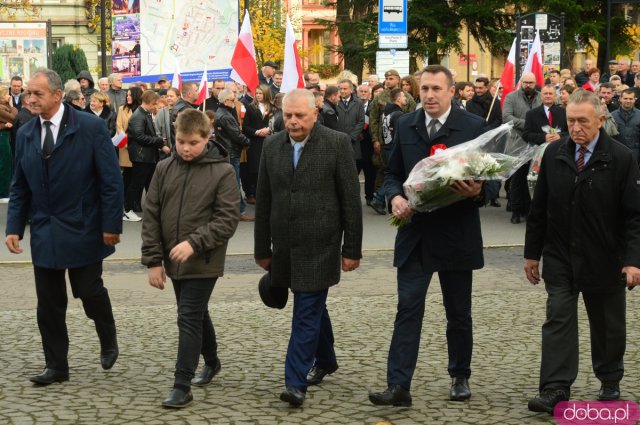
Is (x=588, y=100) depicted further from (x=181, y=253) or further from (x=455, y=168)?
(x=181, y=253)

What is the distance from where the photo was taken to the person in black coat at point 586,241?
6547 mm

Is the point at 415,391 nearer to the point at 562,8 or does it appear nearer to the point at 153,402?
the point at 153,402

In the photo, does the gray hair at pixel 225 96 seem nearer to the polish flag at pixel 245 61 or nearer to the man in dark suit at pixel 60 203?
the polish flag at pixel 245 61

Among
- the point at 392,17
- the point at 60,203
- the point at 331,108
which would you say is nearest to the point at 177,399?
the point at 60,203

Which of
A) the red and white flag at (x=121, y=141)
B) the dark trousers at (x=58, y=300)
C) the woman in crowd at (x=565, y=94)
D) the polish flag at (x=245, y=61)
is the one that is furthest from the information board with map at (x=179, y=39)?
the dark trousers at (x=58, y=300)

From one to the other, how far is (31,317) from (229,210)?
3267mm

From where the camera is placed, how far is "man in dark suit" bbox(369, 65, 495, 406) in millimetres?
6742

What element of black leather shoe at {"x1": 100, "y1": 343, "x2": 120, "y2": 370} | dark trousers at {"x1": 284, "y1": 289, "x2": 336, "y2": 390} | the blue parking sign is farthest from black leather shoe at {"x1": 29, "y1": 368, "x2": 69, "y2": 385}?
the blue parking sign

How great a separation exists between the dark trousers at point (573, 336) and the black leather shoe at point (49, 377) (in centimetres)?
287

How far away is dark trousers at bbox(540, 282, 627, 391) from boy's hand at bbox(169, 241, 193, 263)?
2.01 m

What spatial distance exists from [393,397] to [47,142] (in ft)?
8.69

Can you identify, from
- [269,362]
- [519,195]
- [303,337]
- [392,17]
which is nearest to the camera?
[303,337]

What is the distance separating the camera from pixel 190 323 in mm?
6840

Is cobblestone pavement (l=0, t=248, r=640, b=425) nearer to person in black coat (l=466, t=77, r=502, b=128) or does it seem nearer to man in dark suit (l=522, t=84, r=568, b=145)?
man in dark suit (l=522, t=84, r=568, b=145)
